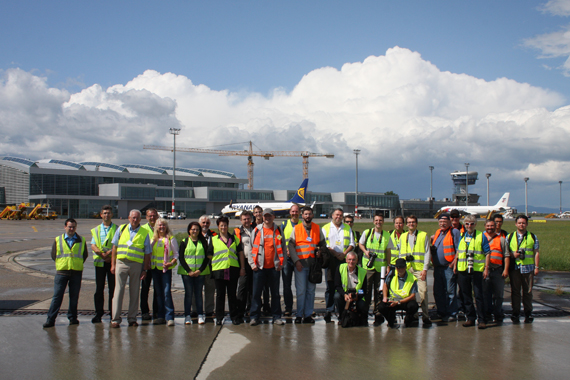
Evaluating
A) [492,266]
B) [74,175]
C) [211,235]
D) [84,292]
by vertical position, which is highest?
[74,175]

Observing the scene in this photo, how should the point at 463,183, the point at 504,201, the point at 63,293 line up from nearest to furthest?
the point at 63,293 → the point at 504,201 → the point at 463,183

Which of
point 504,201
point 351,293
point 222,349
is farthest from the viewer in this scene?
point 504,201

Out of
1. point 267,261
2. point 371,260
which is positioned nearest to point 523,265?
point 371,260

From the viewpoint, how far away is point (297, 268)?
23.8 feet

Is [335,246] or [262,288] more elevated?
[335,246]

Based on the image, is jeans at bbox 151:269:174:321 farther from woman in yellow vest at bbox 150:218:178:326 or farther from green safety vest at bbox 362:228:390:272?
green safety vest at bbox 362:228:390:272

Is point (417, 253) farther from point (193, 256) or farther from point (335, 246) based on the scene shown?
point (193, 256)

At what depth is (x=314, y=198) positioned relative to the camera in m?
108

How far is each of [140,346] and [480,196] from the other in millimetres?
145331

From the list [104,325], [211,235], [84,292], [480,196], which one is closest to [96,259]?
[104,325]

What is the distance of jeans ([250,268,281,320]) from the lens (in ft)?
23.4

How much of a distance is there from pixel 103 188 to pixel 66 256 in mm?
82721

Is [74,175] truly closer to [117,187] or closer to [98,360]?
[117,187]

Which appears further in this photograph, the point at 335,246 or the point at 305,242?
the point at 335,246
